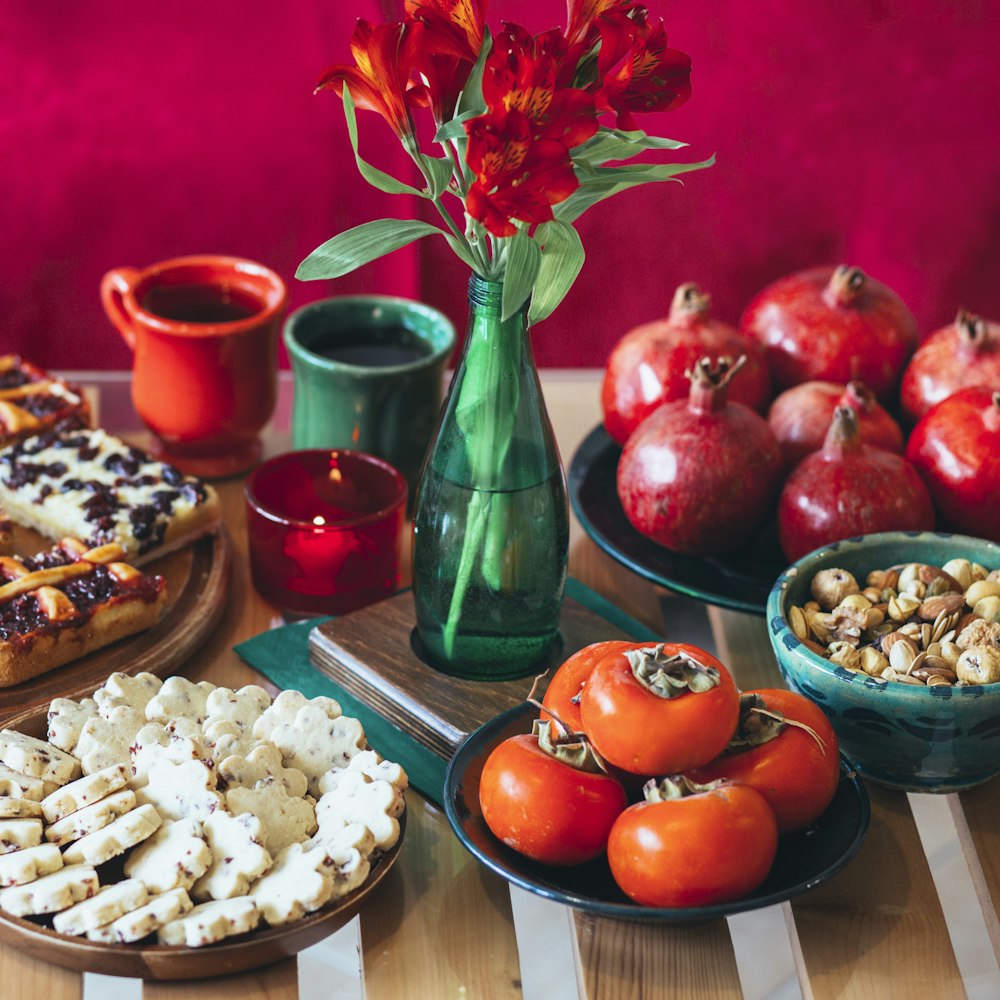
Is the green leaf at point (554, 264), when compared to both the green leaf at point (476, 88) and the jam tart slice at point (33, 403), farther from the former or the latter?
the jam tart slice at point (33, 403)

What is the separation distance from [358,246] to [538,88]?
6.3 inches

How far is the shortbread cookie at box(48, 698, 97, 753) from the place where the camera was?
87 cm

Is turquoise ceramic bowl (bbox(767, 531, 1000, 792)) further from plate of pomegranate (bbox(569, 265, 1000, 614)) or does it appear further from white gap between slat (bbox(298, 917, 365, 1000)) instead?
white gap between slat (bbox(298, 917, 365, 1000))

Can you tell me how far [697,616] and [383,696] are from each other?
33 centimetres

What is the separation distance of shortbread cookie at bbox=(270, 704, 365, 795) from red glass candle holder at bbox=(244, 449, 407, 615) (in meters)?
0.23

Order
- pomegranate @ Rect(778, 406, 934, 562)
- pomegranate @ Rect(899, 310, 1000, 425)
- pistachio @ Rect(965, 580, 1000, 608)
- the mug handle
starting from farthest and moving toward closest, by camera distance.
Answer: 1. the mug handle
2. pomegranate @ Rect(899, 310, 1000, 425)
3. pomegranate @ Rect(778, 406, 934, 562)
4. pistachio @ Rect(965, 580, 1000, 608)

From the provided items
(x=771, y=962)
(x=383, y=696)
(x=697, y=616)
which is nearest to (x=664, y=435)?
(x=697, y=616)

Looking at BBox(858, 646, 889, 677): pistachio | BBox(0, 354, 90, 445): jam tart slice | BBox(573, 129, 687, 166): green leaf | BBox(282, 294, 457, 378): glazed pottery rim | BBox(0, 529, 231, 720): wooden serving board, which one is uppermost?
BBox(573, 129, 687, 166): green leaf

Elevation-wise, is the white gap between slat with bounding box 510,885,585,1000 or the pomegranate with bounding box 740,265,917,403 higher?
the pomegranate with bounding box 740,265,917,403

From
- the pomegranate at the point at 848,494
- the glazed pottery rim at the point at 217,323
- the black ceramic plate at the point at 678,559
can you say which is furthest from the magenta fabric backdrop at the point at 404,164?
the pomegranate at the point at 848,494

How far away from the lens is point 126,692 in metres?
0.91

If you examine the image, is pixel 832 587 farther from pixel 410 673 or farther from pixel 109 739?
pixel 109 739

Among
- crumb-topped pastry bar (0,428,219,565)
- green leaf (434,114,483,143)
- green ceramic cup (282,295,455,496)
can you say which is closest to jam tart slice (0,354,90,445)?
crumb-topped pastry bar (0,428,219,565)

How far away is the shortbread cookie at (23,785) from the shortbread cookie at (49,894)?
2.6 inches
